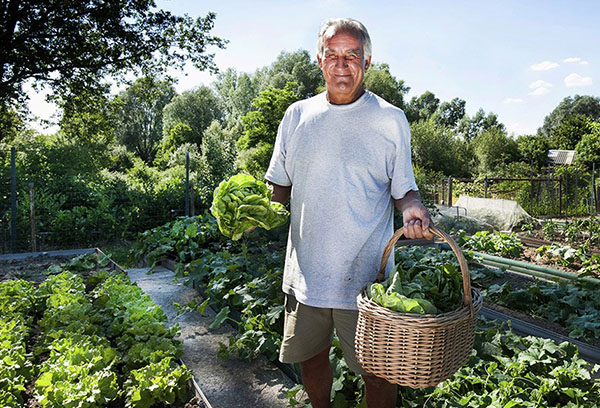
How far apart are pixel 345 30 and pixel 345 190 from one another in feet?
2.11

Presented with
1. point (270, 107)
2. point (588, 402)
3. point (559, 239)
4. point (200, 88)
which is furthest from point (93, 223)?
point (200, 88)

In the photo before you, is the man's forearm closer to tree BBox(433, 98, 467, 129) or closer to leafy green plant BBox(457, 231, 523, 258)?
leafy green plant BBox(457, 231, 523, 258)

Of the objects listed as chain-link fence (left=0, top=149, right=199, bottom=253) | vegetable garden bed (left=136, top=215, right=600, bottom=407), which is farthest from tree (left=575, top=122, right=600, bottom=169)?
vegetable garden bed (left=136, top=215, right=600, bottom=407)

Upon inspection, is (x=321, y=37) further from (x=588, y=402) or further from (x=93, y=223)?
(x=93, y=223)

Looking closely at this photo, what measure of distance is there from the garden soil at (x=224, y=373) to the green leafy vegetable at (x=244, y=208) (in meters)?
1.18

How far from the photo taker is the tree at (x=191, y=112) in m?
38.6

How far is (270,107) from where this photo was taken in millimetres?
26219

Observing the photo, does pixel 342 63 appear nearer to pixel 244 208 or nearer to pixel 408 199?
pixel 408 199

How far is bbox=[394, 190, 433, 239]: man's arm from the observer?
1.66m

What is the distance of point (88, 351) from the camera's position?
97.3 inches

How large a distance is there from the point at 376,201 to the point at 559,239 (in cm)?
837

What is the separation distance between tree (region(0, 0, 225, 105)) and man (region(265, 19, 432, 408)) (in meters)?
11.4

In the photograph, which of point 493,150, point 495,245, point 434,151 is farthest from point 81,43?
point 493,150

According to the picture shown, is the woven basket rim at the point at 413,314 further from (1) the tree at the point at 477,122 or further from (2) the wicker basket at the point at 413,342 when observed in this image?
(1) the tree at the point at 477,122
